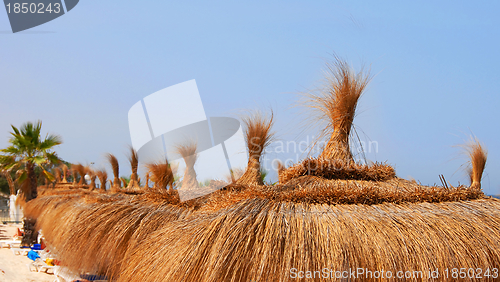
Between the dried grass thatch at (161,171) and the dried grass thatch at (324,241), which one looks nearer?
the dried grass thatch at (324,241)

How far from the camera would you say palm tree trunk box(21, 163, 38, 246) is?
14834mm

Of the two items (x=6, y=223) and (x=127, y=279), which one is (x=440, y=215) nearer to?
(x=127, y=279)

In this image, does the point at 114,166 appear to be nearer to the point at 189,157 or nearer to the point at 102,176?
the point at 102,176

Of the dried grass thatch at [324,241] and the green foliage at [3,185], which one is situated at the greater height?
the dried grass thatch at [324,241]

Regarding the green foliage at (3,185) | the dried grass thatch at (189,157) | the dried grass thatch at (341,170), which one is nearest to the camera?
the dried grass thatch at (341,170)

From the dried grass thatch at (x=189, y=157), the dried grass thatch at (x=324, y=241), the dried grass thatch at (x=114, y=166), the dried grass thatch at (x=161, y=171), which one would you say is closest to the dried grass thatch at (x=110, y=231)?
the dried grass thatch at (x=189, y=157)

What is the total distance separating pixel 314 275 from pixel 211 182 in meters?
3.32

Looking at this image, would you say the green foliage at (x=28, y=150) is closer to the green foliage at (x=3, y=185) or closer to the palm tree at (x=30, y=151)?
the palm tree at (x=30, y=151)

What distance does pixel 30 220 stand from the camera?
15.2 m

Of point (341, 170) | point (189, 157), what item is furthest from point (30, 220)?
point (341, 170)

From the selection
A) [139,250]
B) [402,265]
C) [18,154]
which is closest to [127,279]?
[139,250]

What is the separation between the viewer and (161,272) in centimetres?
263

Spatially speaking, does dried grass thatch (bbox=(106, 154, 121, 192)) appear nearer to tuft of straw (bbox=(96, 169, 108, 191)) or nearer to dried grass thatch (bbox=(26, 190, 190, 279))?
tuft of straw (bbox=(96, 169, 108, 191))

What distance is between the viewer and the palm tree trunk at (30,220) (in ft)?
48.7
